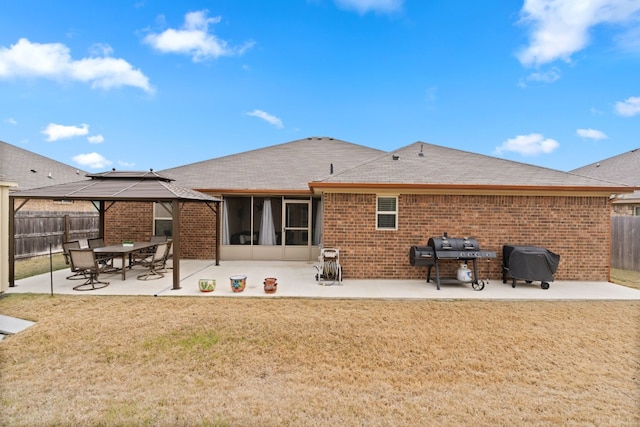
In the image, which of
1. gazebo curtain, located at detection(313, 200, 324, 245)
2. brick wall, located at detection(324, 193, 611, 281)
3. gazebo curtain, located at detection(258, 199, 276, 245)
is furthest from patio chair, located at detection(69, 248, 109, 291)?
gazebo curtain, located at detection(313, 200, 324, 245)

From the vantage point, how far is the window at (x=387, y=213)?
8.32 metres

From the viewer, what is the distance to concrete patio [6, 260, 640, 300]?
22.4ft

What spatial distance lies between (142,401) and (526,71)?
1607cm

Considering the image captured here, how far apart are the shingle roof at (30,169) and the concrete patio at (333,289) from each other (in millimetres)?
10294

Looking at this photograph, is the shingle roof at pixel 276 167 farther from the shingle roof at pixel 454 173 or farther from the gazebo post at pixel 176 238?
the gazebo post at pixel 176 238

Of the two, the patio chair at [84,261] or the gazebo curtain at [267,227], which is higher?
the gazebo curtain at [267,227]

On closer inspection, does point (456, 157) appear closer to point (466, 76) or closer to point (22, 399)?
point (466, 76)

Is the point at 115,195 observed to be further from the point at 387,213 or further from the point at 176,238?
the point at 387,213

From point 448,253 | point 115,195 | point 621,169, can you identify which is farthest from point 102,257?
point 621,169

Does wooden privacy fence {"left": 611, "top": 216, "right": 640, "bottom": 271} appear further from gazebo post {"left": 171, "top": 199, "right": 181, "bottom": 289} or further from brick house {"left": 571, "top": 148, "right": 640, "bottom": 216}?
gazebo post {"left": 171, "top": 199, "right": 181, "bottom": 289}

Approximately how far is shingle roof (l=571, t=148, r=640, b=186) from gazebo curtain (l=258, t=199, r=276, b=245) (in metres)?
16.0

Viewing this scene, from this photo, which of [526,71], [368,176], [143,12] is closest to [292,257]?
[368,176]

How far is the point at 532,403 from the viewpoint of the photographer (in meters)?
3.17

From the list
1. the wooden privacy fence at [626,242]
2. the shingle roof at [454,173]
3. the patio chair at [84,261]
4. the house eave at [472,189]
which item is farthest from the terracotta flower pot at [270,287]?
the wooden privacy fence at [626,242]
